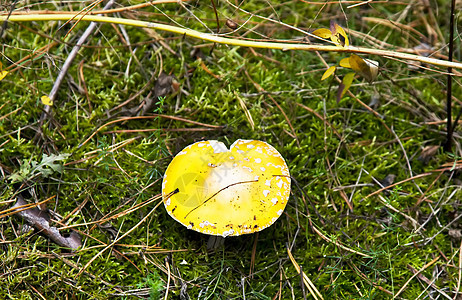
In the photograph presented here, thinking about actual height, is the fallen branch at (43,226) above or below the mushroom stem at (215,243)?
above

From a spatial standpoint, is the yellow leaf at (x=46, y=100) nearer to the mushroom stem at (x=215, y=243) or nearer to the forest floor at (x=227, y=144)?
the forest floor at (x=227, y=144)

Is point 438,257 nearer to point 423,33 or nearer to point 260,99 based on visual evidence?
point 260,99

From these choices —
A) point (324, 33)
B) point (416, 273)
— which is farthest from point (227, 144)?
point (416, 273)

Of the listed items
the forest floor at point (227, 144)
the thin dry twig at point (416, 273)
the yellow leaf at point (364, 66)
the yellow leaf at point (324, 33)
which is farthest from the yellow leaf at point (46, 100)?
the thin dry twig at point (416, 273)

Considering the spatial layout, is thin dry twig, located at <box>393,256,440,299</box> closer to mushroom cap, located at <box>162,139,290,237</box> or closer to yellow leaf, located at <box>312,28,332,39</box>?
mushroom cap, located at <box>162,139,290,237</box>

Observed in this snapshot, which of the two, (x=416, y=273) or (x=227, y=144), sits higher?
(x=227, y=144)

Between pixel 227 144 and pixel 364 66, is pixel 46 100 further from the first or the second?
pixel 364 66

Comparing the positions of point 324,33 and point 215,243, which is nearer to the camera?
point 324,33

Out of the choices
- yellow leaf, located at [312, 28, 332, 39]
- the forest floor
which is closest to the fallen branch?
the forest floor

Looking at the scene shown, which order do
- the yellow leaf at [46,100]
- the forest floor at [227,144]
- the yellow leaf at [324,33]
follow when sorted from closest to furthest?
1. the yellow leaf at [324,33]
2. the forest floor at [227,144]
3. the yellow leaf at [46,100]
